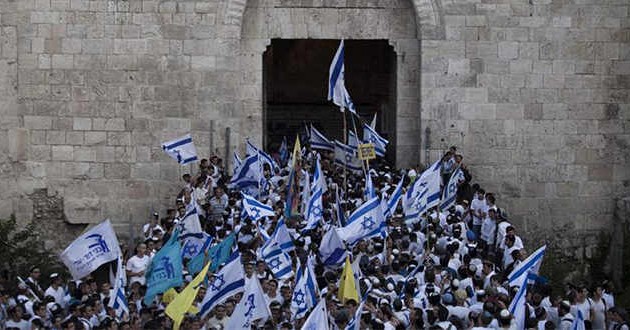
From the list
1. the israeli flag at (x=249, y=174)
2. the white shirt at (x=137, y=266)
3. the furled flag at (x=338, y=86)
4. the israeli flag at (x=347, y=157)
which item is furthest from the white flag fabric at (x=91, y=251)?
the israeli flag at (x=347, y=157)

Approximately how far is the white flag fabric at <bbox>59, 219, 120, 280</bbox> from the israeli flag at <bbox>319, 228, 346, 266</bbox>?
3054mm

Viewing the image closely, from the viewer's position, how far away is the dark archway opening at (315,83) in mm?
35219

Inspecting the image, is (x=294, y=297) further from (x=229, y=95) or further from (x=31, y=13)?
(x=31, y=13)

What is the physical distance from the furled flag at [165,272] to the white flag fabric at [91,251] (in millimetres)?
1157

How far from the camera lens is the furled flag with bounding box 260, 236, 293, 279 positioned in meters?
19.8

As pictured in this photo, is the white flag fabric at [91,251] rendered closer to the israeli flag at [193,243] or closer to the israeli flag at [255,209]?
the israeli flag at [193,243]

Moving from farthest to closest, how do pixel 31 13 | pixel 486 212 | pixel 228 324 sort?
pixel 31 13 < pixel 486 212 < pixel 228 324

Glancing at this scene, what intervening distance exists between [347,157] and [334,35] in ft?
8.89

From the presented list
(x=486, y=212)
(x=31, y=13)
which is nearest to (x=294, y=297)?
(x=486, y=212)

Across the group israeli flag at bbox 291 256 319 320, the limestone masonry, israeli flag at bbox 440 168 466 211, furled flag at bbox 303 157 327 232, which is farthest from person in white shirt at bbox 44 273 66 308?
israeli flag at bbox 440 168 466 211

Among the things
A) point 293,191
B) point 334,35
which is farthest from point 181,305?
point 334,35

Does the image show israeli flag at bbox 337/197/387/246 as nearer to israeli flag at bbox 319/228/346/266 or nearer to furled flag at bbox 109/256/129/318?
israeli flag at bbox 319/228/346/266

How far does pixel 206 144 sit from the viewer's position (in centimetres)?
2694

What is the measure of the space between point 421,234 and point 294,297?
4.55 metres
